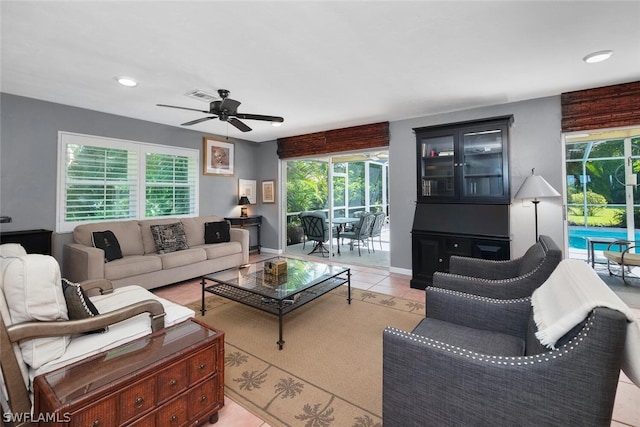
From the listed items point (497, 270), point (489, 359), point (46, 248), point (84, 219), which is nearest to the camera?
point (489, 359)

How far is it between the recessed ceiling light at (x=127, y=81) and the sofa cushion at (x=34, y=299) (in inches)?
90.8

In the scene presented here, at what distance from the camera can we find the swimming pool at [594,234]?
16.3 ft

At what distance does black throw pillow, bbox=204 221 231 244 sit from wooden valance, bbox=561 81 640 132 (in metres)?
5.02

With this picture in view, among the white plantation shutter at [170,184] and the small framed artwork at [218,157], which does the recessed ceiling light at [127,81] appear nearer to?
the white plantation shutter at [170,184]

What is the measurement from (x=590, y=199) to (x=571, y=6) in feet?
16.1

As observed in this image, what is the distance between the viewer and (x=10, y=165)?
337 cm

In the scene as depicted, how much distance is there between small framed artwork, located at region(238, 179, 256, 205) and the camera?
616cm

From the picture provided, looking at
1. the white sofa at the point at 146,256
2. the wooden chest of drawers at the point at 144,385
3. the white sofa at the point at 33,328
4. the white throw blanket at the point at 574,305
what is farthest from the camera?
the white sofa at the point at 146,256

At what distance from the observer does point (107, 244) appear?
3.60 m

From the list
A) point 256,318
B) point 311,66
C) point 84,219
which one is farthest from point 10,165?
point 311,66

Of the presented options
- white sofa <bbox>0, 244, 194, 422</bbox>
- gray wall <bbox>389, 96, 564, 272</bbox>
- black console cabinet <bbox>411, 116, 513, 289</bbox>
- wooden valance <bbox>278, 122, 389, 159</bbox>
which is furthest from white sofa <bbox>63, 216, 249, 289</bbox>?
gray wall <bbox>389, 96, 564, 272</bbox>

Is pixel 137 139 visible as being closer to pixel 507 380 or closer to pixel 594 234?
pixel 507 380

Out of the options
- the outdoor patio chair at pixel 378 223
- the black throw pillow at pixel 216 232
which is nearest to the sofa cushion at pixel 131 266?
the black throw pillow at pixel 216 232

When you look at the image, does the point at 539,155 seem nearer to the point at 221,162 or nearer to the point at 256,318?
the point at 256,318
